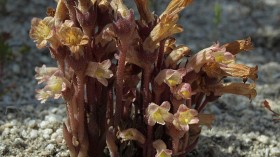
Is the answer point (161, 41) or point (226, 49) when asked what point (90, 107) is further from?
point (226, 49)

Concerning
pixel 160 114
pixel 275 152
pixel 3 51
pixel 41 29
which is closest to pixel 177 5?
pixel 160 114

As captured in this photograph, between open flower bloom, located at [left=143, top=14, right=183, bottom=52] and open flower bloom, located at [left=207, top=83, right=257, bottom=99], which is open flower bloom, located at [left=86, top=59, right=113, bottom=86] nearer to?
open flower bloom, located at [left=143, top=14, right=183, bottom=52]

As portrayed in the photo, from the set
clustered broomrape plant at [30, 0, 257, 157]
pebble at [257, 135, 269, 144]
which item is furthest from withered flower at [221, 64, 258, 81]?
pebble at [257, 135, 269, 144]

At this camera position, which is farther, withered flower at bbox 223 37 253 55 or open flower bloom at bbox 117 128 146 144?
withered flower at bbox 223 37 253 55

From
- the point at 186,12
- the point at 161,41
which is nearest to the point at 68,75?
the point at 161,41

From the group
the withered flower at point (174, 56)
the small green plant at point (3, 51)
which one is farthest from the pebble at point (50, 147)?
the small green plant at point (3, 51)

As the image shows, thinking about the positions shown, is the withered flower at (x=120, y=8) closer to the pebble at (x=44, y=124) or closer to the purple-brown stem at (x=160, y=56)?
the purple-brown stem at (x=160, y=56)

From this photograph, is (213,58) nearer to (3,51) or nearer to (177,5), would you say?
(177,5)
